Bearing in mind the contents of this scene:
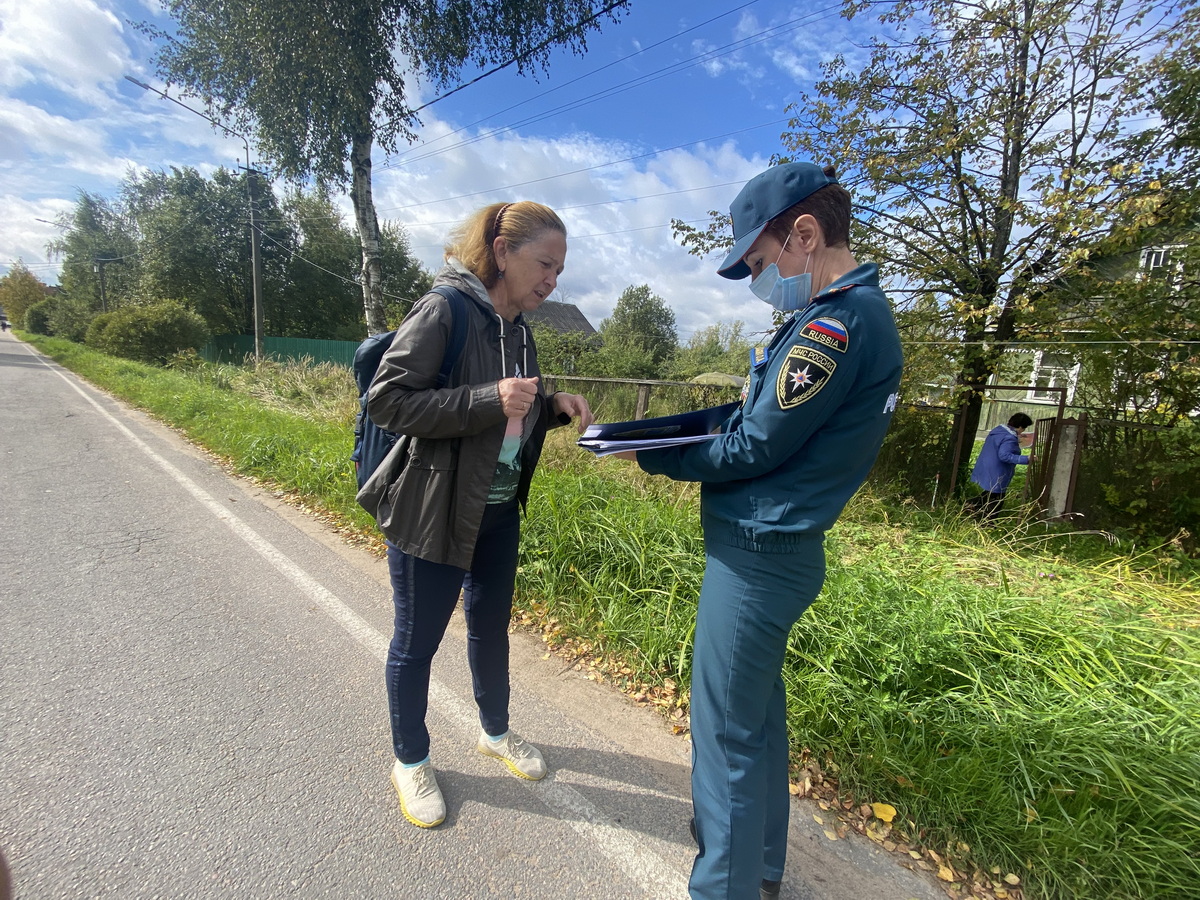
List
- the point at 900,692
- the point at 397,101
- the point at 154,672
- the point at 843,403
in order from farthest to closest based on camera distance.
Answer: the point at 397,101 → the point at 154,672 → the point at 900,692 → the point at 843,403

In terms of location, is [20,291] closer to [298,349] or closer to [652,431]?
[298,349]

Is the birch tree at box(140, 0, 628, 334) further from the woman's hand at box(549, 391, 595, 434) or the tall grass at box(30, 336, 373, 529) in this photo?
the woman's hand at box(549, 391, 595, 434)

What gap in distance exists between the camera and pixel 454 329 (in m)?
1.65

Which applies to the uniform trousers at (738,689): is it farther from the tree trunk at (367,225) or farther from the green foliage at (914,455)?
the tree trunk at (367,225)

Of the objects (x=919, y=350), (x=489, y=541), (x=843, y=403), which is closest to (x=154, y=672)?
(x=489, y=541)

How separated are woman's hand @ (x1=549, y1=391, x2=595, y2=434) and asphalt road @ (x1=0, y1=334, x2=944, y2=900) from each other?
1426 mm

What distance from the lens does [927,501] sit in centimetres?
727

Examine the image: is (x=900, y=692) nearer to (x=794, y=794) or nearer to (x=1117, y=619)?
(x=794, y=794)

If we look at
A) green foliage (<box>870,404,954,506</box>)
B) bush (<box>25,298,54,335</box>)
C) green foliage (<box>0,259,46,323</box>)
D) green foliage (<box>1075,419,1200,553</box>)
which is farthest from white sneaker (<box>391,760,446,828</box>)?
green foliage (<box>0,259,46,323</box>)

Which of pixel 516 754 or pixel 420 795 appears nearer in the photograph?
pixel 420 795

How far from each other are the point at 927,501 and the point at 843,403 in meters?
7.17

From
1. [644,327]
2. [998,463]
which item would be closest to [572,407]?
[998,463]

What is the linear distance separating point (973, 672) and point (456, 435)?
95.5 inches

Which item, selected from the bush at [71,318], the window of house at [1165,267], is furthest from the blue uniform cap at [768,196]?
the bush at [71,318]
